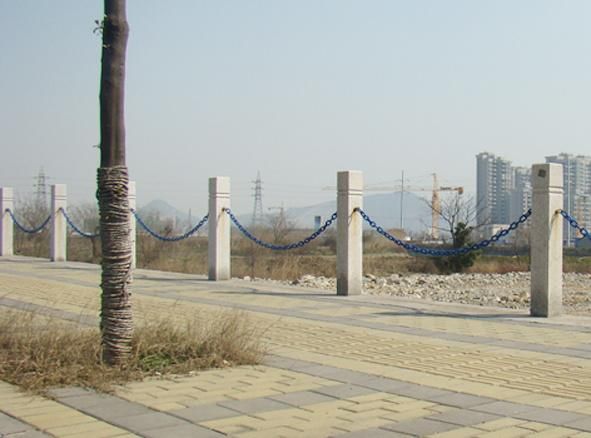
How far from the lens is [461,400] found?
6.59 m

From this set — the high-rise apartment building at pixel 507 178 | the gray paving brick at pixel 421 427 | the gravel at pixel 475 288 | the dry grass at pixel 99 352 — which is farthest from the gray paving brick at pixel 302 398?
the high-rise apartment building at pixel 507 178

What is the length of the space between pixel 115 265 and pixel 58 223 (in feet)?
56.6

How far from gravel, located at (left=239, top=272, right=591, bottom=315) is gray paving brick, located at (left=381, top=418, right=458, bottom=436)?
12984mm

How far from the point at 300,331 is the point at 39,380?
4193 mm

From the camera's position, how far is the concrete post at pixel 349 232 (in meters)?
15.2

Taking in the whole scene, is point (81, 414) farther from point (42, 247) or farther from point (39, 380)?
point (42, 247)

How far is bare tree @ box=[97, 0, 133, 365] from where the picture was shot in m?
7.43

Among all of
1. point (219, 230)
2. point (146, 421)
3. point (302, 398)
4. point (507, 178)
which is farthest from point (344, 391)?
point (507, 178)

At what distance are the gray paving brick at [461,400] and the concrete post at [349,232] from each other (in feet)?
27.8

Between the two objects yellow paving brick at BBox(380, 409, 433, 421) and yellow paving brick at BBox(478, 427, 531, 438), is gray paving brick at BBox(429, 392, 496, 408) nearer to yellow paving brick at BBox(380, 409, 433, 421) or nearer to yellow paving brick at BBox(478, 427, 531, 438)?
yellow paving brick at BBox(380, 409, 433, 421)

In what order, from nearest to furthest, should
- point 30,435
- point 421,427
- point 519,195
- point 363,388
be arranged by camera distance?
point 30,435 < point 421,427 < point 363,388 < point 519,195

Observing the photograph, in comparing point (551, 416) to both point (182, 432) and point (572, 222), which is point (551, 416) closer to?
point (182, 432)

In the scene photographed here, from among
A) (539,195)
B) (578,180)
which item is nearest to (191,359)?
(539,195)

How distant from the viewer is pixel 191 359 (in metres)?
7.75
